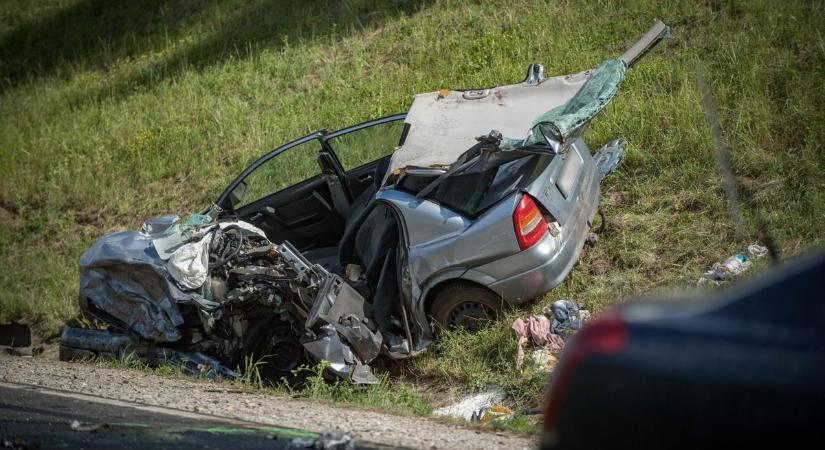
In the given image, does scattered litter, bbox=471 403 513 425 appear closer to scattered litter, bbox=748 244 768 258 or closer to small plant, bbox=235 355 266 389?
small plant, bbox=235 355 266 389

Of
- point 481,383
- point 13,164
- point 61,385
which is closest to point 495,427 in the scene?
point 481,383

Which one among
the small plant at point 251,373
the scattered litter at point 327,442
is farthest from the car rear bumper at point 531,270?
the scattered litter at point 327,442

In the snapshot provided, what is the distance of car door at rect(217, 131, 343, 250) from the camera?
8.82 meters

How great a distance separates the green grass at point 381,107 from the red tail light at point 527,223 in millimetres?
826

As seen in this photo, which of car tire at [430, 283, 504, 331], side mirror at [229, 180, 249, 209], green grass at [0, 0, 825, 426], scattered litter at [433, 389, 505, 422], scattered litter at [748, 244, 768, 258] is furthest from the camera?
side mirror at [229, 180, 249, 209]

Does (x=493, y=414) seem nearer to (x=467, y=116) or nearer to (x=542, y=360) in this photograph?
(x=542, y=360)

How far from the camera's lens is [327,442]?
4719 mm

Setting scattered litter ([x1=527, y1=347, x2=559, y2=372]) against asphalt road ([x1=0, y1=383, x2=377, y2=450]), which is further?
scattered litter ([x1=527, y1=347, x2=559, y2=372])

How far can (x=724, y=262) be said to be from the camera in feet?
26.2

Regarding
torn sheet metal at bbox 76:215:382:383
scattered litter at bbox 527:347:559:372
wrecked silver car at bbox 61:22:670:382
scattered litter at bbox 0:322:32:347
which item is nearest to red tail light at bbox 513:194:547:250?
wrecked silver car at bbox 61:22:670:382

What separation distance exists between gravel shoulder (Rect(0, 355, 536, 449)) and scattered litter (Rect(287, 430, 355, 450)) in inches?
9.9

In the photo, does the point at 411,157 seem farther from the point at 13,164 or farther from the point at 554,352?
the point at 13,164

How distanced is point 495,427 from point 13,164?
42.4 ft

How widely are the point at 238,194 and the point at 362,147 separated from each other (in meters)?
1.36
